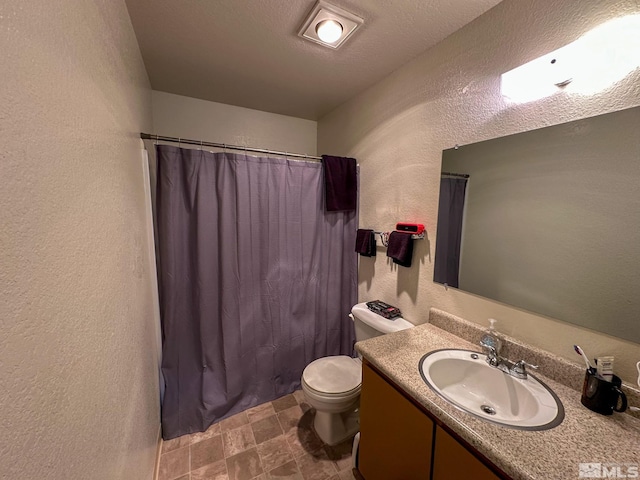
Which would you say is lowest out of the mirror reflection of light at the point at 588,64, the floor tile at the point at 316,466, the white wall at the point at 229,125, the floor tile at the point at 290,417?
the floor tile at the point at 316,466

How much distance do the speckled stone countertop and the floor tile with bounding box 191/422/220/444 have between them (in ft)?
4.40

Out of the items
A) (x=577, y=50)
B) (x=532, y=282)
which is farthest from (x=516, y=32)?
(x=532, y=282)

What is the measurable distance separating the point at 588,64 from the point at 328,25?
3.53ft

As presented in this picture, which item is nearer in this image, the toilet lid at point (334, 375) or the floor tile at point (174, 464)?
the floor tile at point (174, 464)

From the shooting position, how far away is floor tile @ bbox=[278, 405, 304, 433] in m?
1.70

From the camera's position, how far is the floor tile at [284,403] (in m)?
1.87

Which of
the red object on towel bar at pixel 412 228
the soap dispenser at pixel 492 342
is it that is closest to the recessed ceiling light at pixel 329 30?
the red object on towel bar at pixel 412 228

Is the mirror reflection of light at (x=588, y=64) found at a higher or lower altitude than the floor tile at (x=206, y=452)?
higher

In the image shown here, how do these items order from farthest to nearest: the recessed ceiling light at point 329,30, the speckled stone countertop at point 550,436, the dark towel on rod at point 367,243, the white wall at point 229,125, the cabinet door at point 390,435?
the white wall at point 229,125, the dark towel on rod at point 367,243, the recessed ceiling light at point 329,30, the cabinet door at point 390,435, the speckled stone countertop at point 550,436

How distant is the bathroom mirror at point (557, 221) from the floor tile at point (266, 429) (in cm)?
149

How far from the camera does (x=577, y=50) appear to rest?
3.03 feet

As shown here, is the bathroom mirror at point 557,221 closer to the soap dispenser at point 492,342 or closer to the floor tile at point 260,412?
the soap dispenser at point 492,342

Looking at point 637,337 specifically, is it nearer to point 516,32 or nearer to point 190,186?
point 516,32

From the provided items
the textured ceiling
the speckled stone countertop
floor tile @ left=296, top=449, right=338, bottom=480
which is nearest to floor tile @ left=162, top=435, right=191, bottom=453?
floor tile @ left=296, top=449, right=338, bottom=480
